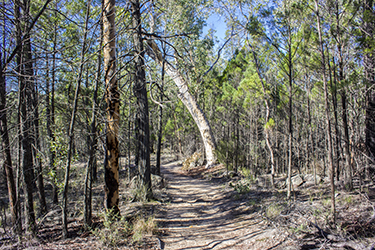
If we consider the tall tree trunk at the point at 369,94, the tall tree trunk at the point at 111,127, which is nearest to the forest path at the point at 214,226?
the tall tree trunk at the point at 111,127

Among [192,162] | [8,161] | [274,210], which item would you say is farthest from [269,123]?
[192,162]

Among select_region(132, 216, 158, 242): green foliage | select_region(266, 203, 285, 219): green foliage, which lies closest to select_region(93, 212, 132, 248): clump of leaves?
select_region(132, 216, 158, 242): green foliage

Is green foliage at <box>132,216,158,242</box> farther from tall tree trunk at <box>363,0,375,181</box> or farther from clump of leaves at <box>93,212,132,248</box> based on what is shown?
tall tree trunk at <box>363,0,375,181</box>

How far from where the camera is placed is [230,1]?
8.34 meters

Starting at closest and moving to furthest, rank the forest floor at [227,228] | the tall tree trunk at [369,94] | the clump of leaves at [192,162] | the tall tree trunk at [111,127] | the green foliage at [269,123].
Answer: the forest floor at [227,228] → the tall tree trunk at [111,127] → the tall tree trunk at [369,94] → the green foliage at [269,123] → the clump of leaves at [192,162]

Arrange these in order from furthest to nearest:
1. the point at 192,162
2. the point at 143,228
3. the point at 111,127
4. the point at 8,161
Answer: the point at 192,162 < the point at 111,127 < the point at 143,228 < the point at 8,161

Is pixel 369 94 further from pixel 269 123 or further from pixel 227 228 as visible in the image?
pixel 227 228

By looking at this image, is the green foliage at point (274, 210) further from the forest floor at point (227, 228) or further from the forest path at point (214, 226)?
the forest path at point (214, 226)

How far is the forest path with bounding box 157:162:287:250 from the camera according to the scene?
3.96m

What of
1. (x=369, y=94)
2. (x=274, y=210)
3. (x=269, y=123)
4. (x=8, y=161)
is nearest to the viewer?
(x=8, y=161)

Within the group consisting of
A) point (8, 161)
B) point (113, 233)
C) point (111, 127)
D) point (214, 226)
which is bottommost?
point (214, 226)

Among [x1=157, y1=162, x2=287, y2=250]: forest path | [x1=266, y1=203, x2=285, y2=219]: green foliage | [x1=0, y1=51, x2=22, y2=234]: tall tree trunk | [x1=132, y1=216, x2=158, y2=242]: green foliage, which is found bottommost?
[x1=157, y1=162, x2=287, y2=250]: forest path

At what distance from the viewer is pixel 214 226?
16.3 ft

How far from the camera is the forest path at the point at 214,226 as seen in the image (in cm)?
396
